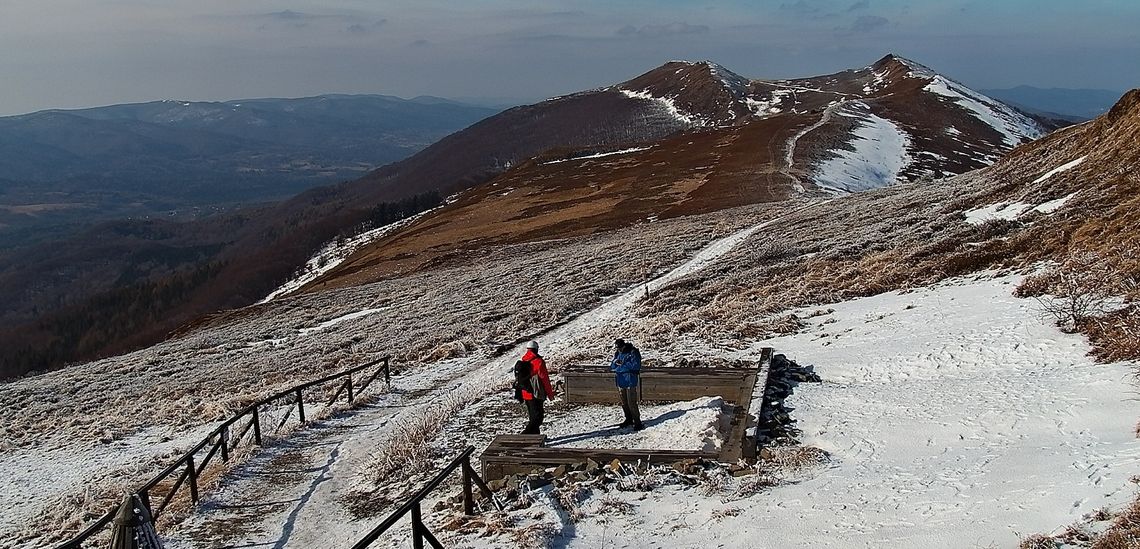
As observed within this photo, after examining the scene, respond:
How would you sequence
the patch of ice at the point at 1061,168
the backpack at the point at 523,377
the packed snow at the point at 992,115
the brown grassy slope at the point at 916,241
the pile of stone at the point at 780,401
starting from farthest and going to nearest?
the packed snow at the point at 992,115
the patch of ice at the point at 1061,168
the brown grassy slope at the point at 916,241
the backpack at the point at 523,377
the pile of stone at the point at 780,401

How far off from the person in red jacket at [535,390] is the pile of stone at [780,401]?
3.75 m

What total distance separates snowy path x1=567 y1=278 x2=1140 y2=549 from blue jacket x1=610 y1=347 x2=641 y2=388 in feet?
9.19

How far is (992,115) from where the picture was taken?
109 meters

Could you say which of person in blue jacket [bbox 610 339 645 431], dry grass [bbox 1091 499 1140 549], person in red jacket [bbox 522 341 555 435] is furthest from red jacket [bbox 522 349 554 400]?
dry grass [bbox 1091 499 1140 549]

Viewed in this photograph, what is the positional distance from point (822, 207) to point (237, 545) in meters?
38.2

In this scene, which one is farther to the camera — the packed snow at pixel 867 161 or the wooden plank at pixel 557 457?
the packed snow at pixel 867 161

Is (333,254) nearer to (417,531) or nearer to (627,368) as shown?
(627,368)

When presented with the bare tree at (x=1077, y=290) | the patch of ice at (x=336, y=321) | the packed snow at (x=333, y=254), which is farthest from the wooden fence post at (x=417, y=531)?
the packed snow at (x=333, y=254)

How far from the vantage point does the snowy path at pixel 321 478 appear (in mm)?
12477

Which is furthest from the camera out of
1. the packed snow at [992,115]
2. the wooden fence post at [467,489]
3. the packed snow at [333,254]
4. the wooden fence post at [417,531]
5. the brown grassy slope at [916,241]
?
the packed snow at [333,254]

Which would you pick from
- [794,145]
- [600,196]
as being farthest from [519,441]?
[794,145]

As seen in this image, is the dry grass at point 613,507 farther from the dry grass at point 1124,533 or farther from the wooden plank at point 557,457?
the dry grass at point 1124,533

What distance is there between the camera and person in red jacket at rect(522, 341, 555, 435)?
13.3 metres

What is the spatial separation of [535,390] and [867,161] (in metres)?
64.5
